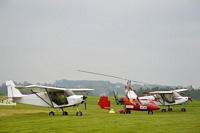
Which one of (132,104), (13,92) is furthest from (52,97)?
(132,104)

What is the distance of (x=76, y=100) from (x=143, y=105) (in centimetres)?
579

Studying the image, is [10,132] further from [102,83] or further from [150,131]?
[102,83]

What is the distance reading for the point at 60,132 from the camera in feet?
50.5

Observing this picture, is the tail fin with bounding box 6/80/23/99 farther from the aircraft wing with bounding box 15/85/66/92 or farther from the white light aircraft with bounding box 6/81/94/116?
the aircraft wing with bounding box 15/85/66/92

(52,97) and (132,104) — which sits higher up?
(52,97)

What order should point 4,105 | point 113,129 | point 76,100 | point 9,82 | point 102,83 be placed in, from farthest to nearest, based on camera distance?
point 102,83
point 4,105
point 9,82
point 76,100
point 113,129

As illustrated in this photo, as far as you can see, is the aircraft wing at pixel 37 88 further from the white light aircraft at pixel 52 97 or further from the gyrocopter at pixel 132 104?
the gyrocopter at pixel 132 104

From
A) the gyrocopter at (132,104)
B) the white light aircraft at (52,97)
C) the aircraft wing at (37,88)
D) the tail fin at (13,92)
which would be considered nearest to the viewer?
the aircraft wing at (37,88)

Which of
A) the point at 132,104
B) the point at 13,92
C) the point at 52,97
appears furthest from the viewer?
the point at 132,104

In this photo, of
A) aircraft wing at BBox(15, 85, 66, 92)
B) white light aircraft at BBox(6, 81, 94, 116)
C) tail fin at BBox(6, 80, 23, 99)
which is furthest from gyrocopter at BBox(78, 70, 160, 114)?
tail fin at BBox(6, 80, 23, 99)

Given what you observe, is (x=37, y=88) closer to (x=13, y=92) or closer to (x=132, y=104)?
(x=13, y=92)

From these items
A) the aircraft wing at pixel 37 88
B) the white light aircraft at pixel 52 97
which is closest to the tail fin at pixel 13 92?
the white light aircraft at pixel 52 97

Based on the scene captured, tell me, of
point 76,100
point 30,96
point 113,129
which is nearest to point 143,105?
point 76,100

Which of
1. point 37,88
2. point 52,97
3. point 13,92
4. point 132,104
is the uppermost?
point 37,88
